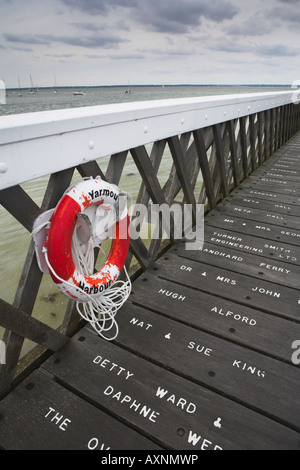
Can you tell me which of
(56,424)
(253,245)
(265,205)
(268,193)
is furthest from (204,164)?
(56,424)

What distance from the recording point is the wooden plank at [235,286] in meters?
1.87

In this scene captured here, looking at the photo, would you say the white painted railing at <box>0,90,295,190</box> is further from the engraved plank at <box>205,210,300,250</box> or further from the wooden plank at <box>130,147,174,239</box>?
the engraved plank at <box>205,210,300,250</box>

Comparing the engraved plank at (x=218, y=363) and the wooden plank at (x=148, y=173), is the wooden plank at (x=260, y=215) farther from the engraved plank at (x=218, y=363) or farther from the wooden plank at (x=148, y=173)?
the engraved plank at (x=218, y=363)

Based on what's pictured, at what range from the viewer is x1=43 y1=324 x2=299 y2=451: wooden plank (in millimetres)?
1185

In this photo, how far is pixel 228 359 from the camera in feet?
4.99

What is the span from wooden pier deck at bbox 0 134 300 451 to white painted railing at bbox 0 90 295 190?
971 mm

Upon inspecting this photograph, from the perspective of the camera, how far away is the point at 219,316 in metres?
1.79

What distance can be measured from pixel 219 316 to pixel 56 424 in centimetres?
104

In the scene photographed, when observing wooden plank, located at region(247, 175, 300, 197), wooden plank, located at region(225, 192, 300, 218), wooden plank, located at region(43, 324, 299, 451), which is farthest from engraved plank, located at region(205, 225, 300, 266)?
wooden plank, located at region(247, 175, 300, 197)

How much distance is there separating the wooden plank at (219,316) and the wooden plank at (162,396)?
172 mm

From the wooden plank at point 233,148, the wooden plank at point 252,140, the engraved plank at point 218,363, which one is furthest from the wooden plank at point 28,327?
the wooden plank at point 252,140

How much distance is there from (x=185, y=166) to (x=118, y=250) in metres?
1.11
